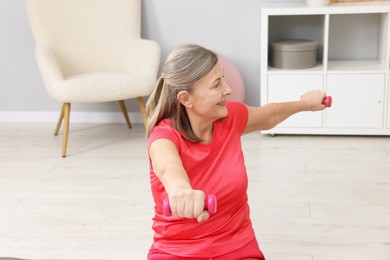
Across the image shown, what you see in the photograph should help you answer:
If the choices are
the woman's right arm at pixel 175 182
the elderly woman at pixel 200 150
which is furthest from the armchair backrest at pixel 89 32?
the woman's right arm at pixel 175 182

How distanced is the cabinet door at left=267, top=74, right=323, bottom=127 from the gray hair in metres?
1.95

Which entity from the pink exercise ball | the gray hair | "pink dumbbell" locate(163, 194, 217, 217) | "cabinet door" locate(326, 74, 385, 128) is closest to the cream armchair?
the pink exercise ball

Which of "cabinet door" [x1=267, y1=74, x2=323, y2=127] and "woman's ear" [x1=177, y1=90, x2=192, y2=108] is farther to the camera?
"cabinet door" [x1=267, y1=74, x2=323, y2=127]

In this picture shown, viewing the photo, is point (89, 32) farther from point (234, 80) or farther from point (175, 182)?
point (175, 182)

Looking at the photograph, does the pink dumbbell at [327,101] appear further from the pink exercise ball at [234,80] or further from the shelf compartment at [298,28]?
the shelf compartment at [298,28]

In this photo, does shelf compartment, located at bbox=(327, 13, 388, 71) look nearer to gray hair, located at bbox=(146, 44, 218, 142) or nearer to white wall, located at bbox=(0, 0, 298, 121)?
white wall, located at bbox=(0, 0, 298, 121)

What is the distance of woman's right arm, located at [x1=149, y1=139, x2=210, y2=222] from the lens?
120 centimetres

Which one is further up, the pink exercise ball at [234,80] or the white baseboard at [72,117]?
the pink exercise ball at [234,80]

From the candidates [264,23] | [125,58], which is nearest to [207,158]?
[264,23]

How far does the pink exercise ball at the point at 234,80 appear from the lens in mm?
3705

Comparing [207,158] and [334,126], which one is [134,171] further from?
[207,158]

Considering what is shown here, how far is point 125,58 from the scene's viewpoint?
382 cm

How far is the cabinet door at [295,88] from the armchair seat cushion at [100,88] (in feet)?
2.27

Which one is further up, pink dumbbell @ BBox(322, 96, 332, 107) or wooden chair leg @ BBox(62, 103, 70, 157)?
pink dumbbell @ BBox(322, 96, 332, 107)
